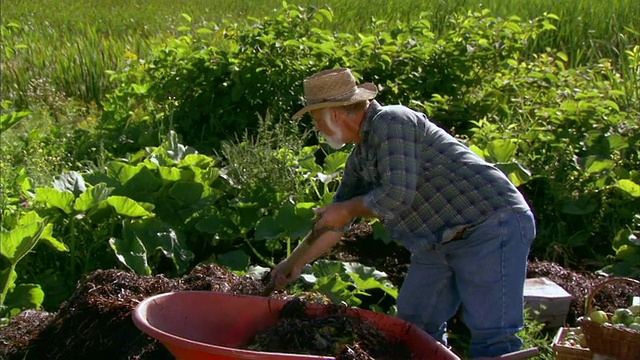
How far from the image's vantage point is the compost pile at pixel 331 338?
3217mm

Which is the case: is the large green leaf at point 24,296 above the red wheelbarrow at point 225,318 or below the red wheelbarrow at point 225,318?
below

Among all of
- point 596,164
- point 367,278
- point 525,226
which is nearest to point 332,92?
point 525,226

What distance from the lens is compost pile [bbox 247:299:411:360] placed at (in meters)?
3.22

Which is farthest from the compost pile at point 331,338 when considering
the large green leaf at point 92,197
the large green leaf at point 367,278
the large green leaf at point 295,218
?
the large green leaf at point 92,197

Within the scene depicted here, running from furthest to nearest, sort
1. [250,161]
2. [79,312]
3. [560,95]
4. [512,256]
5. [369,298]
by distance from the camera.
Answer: [560,95] → [250,161] → [369,298] → [79,312] → [512,256]

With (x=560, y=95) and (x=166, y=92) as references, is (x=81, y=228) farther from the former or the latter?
(x=560, y=95)

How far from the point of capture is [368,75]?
6875mm

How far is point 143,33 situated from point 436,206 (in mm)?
8103

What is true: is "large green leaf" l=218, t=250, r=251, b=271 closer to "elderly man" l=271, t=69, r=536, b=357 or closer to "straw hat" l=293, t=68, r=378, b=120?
"elderly man" l=271, t=69, r=536, b=357

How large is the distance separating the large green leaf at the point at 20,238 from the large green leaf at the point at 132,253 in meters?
0.40

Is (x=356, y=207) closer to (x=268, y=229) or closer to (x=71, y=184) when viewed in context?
(x=268, y=229)

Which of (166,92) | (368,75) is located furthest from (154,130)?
(368,75)

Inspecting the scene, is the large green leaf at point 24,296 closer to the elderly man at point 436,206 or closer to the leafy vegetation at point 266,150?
the leafy vegetation at point 266,150

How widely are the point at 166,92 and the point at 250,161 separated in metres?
1.73
